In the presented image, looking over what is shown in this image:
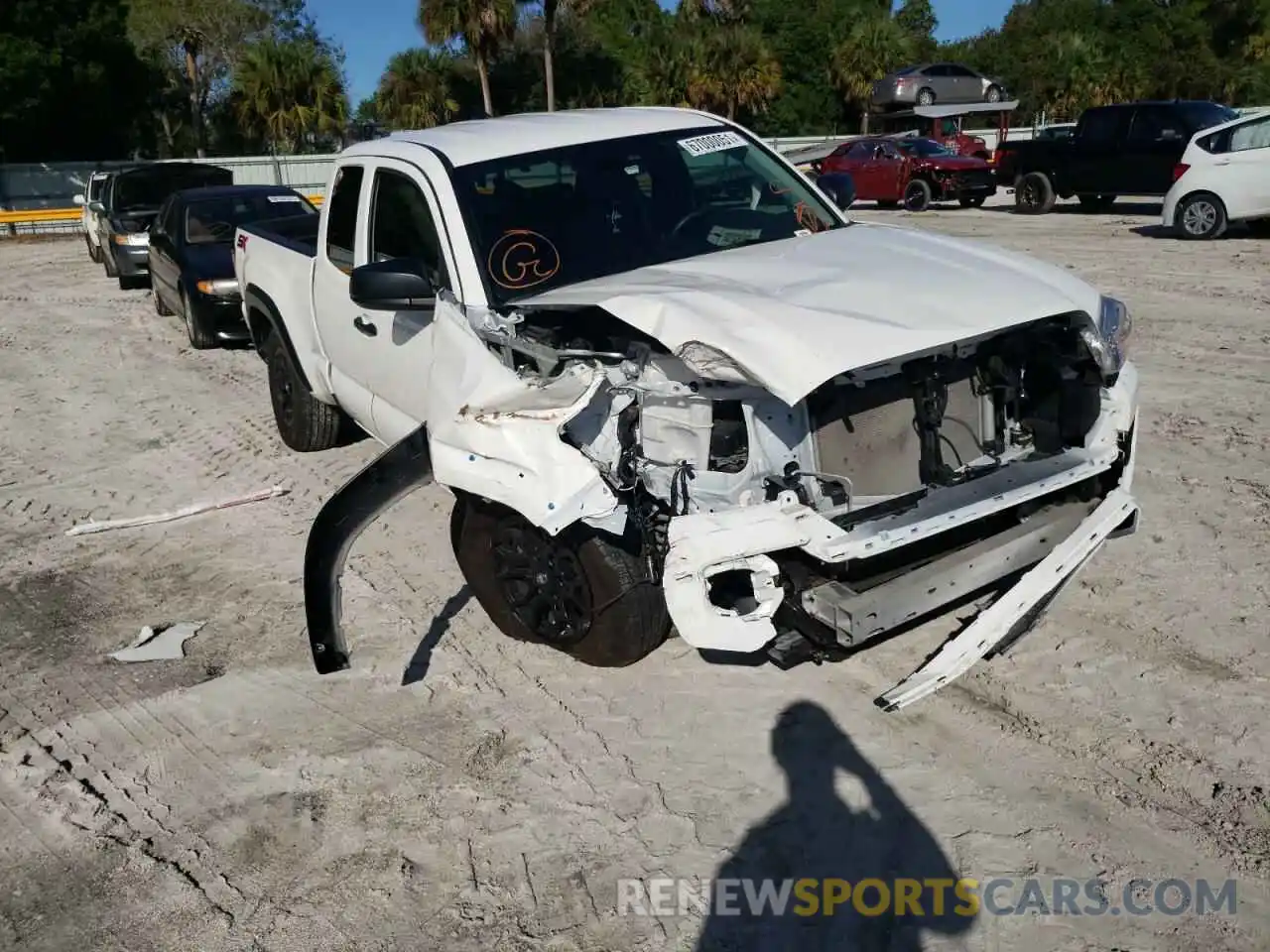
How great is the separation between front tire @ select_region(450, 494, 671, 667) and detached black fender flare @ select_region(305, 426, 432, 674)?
28 centimetres

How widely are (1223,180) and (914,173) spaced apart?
862cm

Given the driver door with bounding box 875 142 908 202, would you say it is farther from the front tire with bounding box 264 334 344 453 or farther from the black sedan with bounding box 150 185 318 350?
the front tire with bounding box 264 334 344 453

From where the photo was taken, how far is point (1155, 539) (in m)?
5.29

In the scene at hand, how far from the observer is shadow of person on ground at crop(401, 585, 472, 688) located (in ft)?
14.8

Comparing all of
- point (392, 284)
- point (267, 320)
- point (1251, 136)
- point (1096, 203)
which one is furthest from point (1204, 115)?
point (392, 284)

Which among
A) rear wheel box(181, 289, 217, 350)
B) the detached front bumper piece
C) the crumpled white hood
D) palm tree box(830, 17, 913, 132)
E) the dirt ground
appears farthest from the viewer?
palm tree box(830, 17, 913, 132)

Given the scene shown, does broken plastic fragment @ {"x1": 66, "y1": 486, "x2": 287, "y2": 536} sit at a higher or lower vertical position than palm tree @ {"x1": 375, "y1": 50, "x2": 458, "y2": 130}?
lower

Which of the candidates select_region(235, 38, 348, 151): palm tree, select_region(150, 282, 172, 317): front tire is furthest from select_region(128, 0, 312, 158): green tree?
select_region(150, 282, 172, 317): front tire

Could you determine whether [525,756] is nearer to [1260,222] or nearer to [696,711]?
[696,711]

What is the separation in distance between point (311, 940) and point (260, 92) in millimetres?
37504

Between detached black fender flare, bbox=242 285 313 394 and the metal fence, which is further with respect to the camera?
the metal fence

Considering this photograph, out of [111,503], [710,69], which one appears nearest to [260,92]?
[710,69]

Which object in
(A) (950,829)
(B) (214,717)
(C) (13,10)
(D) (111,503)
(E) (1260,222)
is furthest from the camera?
(C) (13,10)

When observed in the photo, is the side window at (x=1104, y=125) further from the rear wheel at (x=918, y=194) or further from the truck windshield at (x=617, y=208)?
the truck windshield at (x=617, y=208)
